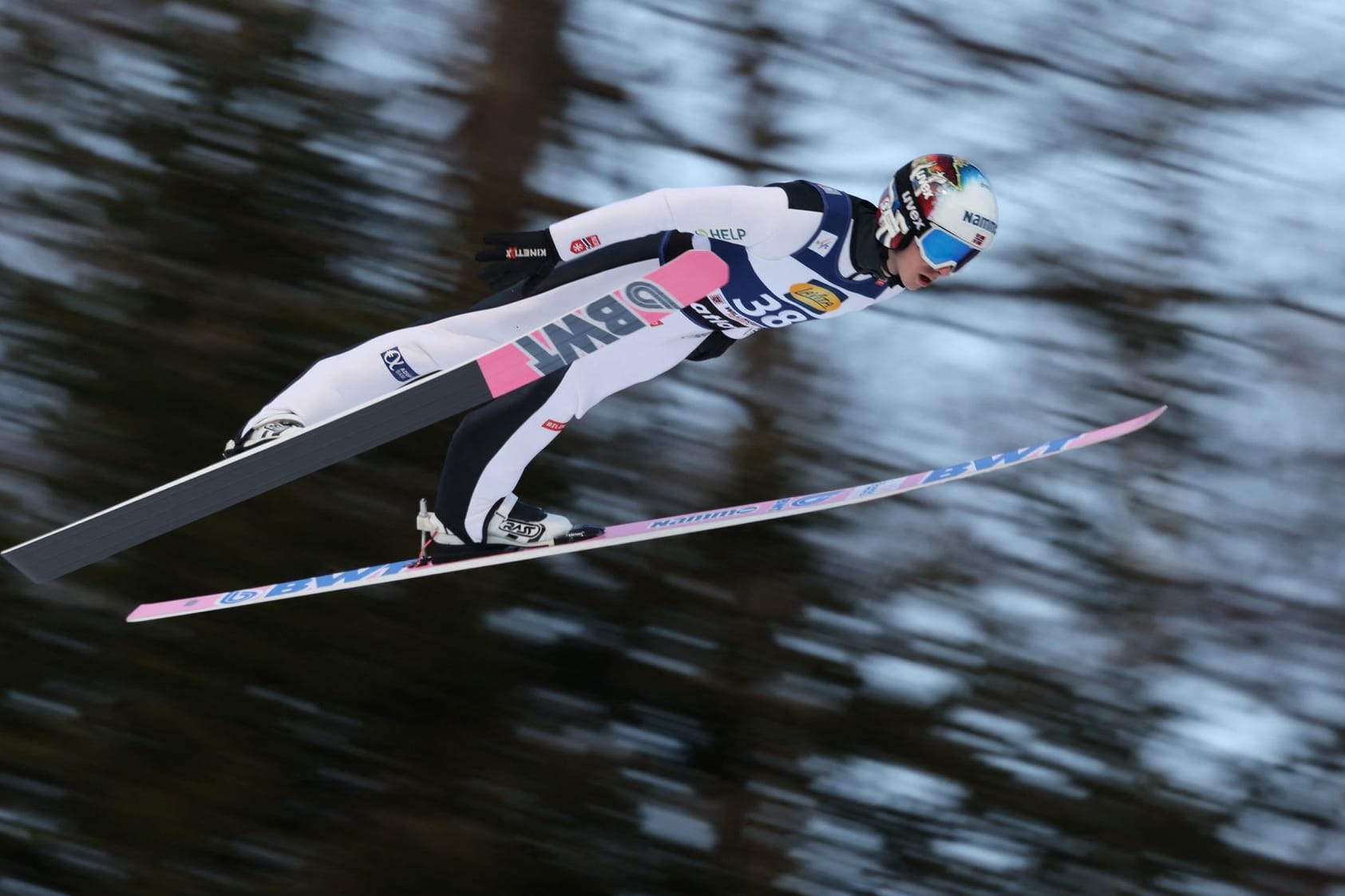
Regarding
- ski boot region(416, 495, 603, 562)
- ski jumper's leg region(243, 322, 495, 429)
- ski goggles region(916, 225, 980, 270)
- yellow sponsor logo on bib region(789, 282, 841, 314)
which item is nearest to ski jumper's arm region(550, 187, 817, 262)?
yellow sponsor logo on bib region(789, 282, 841, 314)

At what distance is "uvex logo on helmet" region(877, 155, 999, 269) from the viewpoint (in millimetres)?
3352

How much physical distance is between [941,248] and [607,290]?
2.92ft

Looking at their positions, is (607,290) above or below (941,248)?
below

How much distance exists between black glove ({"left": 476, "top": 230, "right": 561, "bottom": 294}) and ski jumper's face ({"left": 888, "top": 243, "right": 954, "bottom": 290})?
2.67ft

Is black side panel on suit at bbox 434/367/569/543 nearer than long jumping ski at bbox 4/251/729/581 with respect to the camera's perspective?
No

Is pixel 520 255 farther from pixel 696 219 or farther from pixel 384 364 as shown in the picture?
pixel 384 364

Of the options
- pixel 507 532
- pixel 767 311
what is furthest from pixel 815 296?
pixel 507 532

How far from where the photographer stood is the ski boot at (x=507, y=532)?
411 cm

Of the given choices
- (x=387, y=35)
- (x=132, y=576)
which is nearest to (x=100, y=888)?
(x=132, y=576)

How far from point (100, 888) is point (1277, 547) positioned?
4.99 meters

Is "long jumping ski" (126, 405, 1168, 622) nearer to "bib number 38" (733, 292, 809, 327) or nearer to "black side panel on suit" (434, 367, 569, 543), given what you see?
"black side panel on suit" (434, 367, 569, 543)

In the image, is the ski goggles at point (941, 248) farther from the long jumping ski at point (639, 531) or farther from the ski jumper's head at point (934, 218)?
the long jumping ski at point (639, 531)

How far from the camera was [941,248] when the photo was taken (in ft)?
11.0

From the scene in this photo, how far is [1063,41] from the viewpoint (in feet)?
20.7
